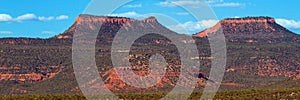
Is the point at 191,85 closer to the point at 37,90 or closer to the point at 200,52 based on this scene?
the point at 37,90

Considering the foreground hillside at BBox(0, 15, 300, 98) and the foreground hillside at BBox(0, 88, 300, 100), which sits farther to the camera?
the foreground hillside at BBox(0, 15, 300, 98)

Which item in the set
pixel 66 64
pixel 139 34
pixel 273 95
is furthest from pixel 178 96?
pixel 139 34

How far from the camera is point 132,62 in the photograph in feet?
476

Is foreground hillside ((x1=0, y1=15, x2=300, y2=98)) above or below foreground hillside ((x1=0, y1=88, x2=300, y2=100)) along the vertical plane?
above

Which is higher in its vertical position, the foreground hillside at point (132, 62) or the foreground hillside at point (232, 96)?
the foreground hillside at point (132, 62)

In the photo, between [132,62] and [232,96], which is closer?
[232,96]

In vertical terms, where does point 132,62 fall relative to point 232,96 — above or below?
above

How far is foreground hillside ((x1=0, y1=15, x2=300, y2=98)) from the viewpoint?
133875mm

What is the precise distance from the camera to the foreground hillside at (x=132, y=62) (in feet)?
439

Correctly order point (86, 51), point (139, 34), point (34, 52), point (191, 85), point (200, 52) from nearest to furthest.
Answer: point (191, 85) < point (86, 51) < point (34, 52) < point (200, 52) < point (139, 34)

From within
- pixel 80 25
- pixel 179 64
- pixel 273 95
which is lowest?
pixel 273 95

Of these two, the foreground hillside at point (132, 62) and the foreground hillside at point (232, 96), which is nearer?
the foreground hillside at point (232, 96)

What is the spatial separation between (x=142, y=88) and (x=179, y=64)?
3080 centimetres

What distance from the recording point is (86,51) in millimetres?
147000
